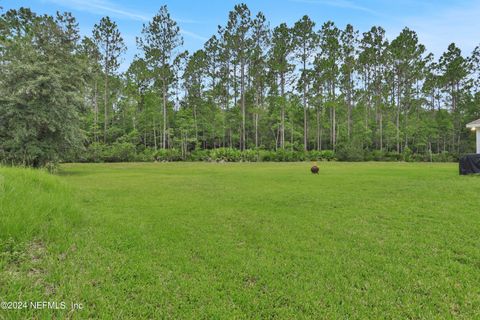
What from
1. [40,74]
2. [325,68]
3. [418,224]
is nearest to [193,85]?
[325,68]

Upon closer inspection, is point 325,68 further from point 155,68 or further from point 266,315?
point 266,315

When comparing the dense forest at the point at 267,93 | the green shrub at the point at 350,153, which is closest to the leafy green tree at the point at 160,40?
the dense forest at the point at 267,93

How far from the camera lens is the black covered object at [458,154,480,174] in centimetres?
1105

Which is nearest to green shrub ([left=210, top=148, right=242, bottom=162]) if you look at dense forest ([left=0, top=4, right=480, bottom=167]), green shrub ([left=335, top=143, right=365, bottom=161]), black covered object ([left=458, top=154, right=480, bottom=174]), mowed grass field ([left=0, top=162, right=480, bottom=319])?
dense forest ([left=0, top=4, right=480, bottom=167])

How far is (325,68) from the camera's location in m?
29.8

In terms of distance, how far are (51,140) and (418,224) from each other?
15.4 meters

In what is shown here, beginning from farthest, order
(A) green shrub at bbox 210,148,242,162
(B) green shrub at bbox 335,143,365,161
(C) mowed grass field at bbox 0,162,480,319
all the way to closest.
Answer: (B) green shrub at bbox 335,143,365,161 → (A) green shrub at bbox 210,148,242,162 → (C) mowed grass field at bbox 0,162,480,319

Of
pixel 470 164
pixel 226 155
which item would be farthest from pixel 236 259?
pixel 226 155

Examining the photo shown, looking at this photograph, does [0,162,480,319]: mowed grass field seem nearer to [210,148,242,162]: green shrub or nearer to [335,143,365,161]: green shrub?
[210,148,242,162]: green shrub

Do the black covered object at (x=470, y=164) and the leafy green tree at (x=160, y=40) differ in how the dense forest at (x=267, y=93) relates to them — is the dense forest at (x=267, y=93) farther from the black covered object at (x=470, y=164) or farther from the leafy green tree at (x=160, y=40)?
the black covered object at (x=470, y=164)

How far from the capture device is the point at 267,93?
3341cm

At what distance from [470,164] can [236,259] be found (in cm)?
1268

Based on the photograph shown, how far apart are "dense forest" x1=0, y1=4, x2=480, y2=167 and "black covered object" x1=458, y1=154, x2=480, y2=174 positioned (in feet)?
49.6

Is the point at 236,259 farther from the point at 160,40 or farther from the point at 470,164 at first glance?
the point at 160,40
